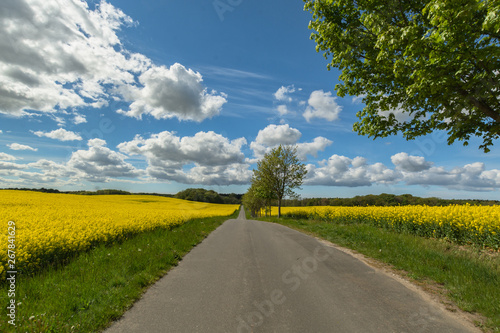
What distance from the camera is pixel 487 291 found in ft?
15.3

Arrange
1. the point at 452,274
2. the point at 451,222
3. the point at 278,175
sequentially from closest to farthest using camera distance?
the point at 452,274
the point at 451,222
the point at 278,175

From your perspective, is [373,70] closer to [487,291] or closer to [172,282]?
[487,291]

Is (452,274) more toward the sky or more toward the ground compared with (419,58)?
more toward the ground

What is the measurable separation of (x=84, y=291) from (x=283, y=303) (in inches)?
160

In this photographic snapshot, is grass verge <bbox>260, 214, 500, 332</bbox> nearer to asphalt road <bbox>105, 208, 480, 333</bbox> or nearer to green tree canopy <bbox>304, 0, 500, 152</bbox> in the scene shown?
asphalt road <bbox>105, 208, 480, 333</bbox>

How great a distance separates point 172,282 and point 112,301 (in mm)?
1467

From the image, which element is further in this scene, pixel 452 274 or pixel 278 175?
pixel 278 175

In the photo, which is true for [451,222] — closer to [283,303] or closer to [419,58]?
[419,58]

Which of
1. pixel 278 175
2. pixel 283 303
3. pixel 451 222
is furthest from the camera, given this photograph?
pixel 278 175

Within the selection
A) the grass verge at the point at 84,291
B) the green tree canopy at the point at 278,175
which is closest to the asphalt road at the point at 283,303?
the grass verge at the point at 84,291

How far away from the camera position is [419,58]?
5.56 meters

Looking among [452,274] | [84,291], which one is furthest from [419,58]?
[84,291]

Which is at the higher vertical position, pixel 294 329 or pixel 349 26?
pixel 349 26

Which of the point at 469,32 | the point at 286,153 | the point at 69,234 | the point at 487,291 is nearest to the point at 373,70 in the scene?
the point at 469,32
